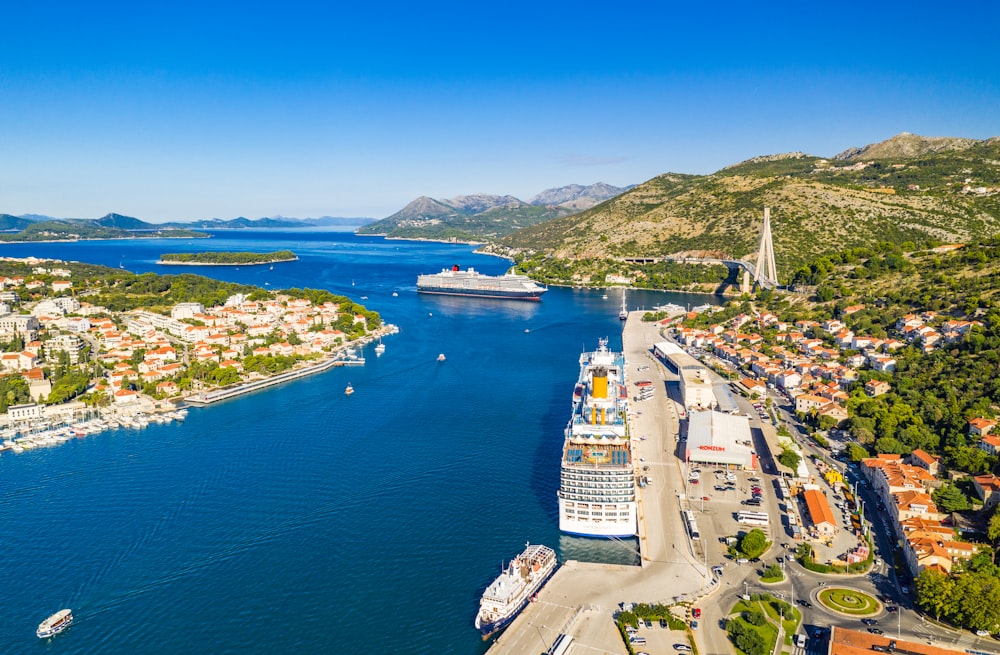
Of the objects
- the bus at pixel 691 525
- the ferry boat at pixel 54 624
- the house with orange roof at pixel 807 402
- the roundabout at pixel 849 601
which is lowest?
the ferry boat at pixel 54 624

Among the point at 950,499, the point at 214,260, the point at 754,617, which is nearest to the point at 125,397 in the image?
the point at 754,617

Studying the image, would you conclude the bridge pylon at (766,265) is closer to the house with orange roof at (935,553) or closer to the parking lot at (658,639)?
the house with orange roof at (935,553)

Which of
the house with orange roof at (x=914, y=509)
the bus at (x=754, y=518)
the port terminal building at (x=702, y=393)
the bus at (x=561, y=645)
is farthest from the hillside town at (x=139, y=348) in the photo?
the house with orange roof at (x=914, y=509)

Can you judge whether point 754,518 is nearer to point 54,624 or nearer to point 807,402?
point 807,402

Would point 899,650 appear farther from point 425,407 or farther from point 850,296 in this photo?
point 850,296

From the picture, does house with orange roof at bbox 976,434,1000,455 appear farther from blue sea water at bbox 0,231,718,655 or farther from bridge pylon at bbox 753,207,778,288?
bridge pylon at bbox 753,207,778,288

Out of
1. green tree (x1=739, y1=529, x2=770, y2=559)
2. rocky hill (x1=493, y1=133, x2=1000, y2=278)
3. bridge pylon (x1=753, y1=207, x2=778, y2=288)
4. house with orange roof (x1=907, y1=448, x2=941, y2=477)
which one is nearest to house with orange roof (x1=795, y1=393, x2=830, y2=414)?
house with orange roof (x1=907, y1=448, x2=941, y2=477)

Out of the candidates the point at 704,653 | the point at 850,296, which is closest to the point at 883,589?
the point at 704,653
